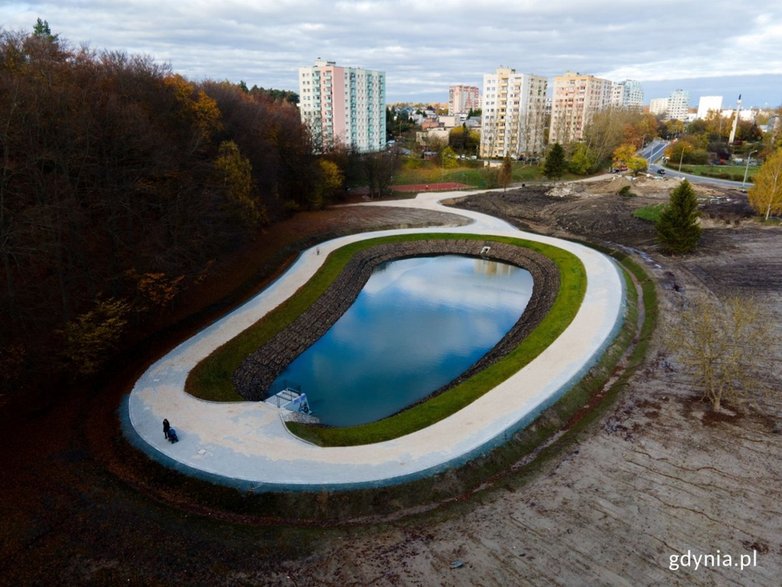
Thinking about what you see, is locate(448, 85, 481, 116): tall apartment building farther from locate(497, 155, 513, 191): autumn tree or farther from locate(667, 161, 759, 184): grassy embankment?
locate(497, 155, 513, 191): autumn tree

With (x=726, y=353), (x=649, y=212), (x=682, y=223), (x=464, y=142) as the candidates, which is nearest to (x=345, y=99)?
(x=464, y=142)

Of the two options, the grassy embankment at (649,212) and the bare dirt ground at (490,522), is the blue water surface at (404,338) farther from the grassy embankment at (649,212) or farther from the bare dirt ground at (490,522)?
the grassy embankment at (649,212)

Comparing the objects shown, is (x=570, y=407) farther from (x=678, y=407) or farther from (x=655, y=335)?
(x=655, y=335)

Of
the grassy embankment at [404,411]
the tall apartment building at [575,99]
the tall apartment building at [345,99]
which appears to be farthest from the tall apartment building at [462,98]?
the grassy embankment at [404,411]

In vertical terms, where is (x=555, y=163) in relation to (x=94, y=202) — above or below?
above

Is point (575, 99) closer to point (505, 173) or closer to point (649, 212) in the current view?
point (505, 173)

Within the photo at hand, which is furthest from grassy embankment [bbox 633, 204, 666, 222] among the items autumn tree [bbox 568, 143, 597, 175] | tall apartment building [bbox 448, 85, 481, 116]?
tall apartment building [bbox 448, 85, 481, 116]

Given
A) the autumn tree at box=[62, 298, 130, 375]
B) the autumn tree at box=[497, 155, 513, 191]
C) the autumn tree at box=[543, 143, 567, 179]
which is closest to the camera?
the autumn tree at box=[62, 298, 130, 375]
